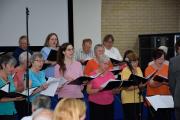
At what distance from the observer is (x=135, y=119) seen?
686 cm

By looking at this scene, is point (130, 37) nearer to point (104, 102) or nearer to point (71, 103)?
point (104, 102)

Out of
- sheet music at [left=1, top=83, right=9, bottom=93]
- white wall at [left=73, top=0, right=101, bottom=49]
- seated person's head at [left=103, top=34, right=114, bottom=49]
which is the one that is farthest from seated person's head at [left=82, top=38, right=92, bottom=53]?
sheet music at [left=1, top=83, right=9, bottom=93]

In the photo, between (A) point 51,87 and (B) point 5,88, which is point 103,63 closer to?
(A) point 51,87

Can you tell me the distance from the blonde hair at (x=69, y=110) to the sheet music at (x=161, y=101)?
3.25m

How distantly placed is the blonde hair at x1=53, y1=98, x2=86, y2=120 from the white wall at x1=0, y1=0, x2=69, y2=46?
5840mm

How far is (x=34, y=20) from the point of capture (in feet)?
29.1

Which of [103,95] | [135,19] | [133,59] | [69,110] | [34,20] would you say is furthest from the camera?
[135,19]

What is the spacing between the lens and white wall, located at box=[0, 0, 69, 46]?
871 centimetres

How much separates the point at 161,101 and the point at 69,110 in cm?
349

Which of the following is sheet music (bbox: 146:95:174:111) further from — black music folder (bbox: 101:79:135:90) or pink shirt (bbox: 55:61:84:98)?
pink shirt (bbox: 55:61:84:98)

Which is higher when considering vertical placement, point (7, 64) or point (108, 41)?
point (108, 41)

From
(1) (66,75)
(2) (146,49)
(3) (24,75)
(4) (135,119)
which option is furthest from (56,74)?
(2) (146,49)

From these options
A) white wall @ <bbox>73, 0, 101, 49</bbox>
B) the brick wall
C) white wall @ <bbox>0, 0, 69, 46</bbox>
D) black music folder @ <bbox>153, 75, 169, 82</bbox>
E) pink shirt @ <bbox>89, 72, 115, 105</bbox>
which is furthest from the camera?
the brick wall

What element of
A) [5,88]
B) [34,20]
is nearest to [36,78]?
[5,88]
